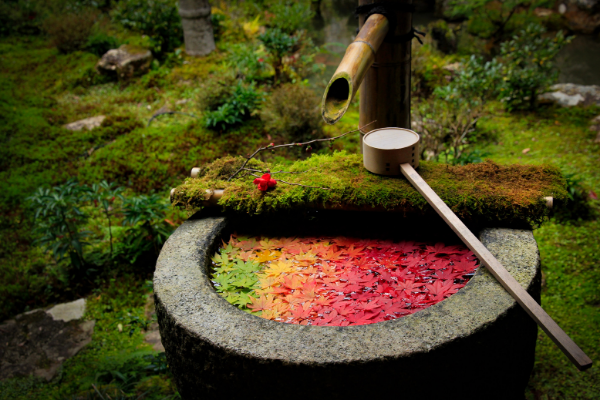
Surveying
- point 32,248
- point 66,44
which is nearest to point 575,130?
point 32,248

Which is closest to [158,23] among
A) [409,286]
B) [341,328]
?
[409,286]

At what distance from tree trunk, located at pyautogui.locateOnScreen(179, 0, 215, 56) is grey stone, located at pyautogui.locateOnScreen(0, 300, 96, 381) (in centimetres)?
531

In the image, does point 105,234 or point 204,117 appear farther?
point 204,117

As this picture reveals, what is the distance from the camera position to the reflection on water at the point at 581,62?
704 cm

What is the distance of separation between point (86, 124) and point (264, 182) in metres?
4.55

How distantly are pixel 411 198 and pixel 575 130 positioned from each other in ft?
13.3

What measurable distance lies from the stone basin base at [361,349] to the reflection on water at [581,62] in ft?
21.3

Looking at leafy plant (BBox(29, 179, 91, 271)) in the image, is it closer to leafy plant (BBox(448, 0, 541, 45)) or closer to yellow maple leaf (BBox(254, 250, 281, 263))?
yellow maple leaf (BBox(254, 250, 281, 263))

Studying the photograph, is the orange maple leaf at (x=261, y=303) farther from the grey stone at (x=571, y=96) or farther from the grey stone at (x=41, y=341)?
the grey stone at (x=571, y=96)

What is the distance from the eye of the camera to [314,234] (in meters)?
2.48

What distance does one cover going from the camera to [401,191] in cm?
227

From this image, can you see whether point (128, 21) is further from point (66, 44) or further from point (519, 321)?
point (519, 321)

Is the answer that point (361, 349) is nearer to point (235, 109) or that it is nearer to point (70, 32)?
point (235, 109)

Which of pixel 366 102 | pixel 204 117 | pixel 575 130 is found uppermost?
pixel 366 102
